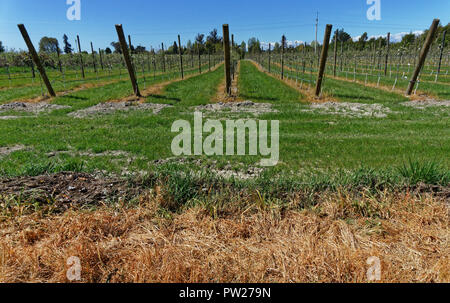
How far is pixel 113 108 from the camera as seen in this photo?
1215cm

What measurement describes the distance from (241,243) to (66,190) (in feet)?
7.83

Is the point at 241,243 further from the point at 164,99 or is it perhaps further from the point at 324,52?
the point at 324,52

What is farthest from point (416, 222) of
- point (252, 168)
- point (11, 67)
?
point (11, 67)

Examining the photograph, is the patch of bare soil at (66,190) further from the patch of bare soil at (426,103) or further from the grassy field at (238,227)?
the patch of bare soil at (426,103)

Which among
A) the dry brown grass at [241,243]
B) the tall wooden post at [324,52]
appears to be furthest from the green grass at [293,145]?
the tall wooden post at [324,52]

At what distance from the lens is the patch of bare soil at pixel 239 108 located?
1119 cm

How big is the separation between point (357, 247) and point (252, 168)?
339cm

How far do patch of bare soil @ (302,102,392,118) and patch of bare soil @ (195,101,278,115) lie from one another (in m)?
1.93

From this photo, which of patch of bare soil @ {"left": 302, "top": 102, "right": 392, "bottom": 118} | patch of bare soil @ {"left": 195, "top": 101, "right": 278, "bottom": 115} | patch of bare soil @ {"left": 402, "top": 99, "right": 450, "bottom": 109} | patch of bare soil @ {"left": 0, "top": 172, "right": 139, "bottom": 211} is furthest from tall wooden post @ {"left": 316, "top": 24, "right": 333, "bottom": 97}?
patch of bare soil @ {"left": 0, "top": 172, "right": 139, "bottom": 211}

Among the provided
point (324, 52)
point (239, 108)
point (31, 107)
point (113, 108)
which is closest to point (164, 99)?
point (113, 108)

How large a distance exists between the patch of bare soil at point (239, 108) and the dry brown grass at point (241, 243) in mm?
8263

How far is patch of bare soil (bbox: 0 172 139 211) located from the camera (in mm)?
3004

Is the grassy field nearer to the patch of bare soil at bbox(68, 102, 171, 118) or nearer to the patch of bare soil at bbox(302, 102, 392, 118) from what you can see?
the patch of bare soil at bbox(302, 102, 392, 118)
